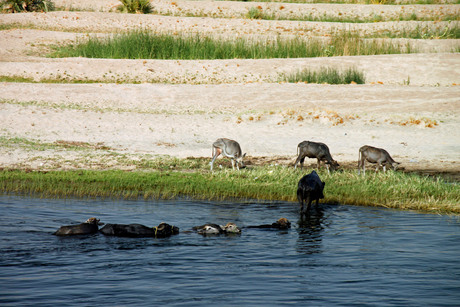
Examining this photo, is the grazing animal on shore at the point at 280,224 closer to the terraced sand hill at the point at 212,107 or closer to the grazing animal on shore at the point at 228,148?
the grazing animal on shore at the point at 228,148

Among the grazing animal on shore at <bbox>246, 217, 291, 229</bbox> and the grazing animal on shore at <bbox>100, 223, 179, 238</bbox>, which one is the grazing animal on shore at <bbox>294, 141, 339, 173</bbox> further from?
the grazing animal on shore at <bbox>100, 223, 179, 238</bbox>

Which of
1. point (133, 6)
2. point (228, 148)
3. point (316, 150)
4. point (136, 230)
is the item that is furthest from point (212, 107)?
point (133, 6)

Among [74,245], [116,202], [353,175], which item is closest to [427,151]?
[353,175]

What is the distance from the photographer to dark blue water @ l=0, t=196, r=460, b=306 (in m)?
8.89

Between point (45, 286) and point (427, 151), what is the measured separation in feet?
49.2

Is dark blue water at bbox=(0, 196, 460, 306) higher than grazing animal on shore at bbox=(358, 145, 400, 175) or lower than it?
lower

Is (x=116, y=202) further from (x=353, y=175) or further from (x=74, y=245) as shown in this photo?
(x=353, y=175)

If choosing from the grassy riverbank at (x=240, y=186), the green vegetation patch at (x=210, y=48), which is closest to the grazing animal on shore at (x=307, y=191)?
the grassy riverbank at (x=240, y=186)

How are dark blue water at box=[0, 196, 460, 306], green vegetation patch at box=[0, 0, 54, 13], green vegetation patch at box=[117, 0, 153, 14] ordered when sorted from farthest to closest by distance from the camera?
green vegetation patch at box=[117, 0, 153, 14] < green vegetation patch at box=[0, 0, 54, 13] < dark blue water at box=[0, 196, 460, 306]

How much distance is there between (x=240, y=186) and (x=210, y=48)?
20.7 meters

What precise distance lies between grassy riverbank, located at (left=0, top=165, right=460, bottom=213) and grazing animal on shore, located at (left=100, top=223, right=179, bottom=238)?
12.3 ft

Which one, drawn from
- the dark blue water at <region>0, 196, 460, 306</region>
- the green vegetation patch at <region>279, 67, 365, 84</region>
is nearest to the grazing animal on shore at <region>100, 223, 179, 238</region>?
the dark blue water at <region>0, 196, 460, 306</region>

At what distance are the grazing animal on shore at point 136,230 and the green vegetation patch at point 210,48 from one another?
23.6 m

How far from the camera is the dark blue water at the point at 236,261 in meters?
8.89
